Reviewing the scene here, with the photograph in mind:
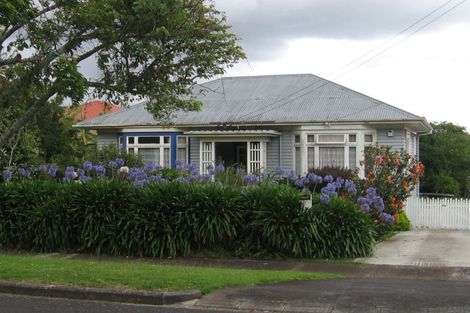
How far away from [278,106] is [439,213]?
7.60 meters

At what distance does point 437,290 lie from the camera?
8297 millimetres

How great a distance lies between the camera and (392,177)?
616 inches

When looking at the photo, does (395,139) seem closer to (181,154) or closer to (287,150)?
(287,150)

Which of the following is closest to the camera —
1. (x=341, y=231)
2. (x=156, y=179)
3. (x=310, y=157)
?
(x=341, y=231)

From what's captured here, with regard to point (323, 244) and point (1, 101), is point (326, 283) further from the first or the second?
point (1, 101)

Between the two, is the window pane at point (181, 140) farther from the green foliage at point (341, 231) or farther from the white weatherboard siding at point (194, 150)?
the green foliage at point (341, 231)

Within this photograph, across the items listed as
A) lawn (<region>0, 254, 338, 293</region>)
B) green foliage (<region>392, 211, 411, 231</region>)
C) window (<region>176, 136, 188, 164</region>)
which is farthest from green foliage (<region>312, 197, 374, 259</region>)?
window (<region>176, 136, 188, 164</region>)

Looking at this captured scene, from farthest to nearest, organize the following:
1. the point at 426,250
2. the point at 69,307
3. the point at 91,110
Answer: the point at 91,110
the point at 426,250
the point at 69,307

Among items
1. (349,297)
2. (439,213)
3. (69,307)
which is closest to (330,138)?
(439,213)

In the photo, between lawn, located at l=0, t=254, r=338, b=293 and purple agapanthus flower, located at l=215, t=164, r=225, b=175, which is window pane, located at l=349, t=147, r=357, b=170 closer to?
purple agapanthus flower, located at l=215, t=164, r=225, b=175

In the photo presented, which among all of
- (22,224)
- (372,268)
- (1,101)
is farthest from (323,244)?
(1,101)

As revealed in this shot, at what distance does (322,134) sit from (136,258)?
1100 centimetres

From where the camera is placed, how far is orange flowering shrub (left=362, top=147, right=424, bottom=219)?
1550 centimetres

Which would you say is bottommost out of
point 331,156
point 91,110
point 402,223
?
point 402,223
